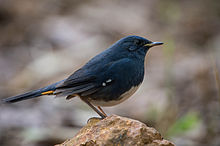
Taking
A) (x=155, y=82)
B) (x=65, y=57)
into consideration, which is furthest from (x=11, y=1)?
(x=155, y=82)

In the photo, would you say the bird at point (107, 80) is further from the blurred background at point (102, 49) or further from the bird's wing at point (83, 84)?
the blurred background at point (102, 49)

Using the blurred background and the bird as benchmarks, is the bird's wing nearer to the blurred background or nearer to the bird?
the bird

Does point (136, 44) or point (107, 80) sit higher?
point (136, 44)

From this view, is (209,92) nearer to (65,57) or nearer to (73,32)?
Result: (65,57)

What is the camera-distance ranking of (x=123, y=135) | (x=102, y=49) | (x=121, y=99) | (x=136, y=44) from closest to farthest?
(x=123, y=135), (x=121, y=99), (x=136, y=44), (x=102, y=49)

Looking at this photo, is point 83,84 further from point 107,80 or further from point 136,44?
point 136,44

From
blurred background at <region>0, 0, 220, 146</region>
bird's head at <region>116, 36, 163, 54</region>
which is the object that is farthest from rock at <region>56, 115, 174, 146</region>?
blurred background at <region>0, 0, 220, 146</region>

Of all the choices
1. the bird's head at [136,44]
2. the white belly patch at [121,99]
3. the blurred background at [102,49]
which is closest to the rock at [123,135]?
the white belly patch at [121,99]

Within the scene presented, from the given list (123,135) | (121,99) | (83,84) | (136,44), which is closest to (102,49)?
(136,44)
